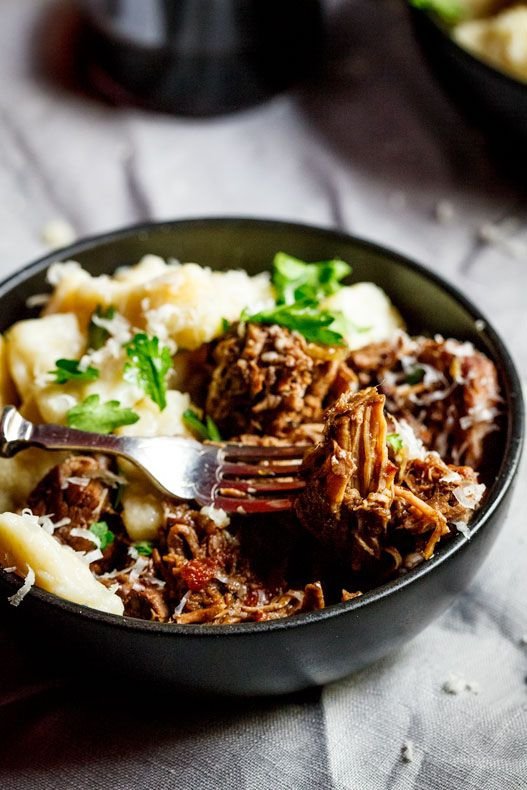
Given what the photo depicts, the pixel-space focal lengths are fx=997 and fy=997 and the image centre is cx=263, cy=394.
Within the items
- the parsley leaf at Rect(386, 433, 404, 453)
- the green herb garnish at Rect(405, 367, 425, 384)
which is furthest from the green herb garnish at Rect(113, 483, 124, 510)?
the green herb garnish at Rect(405, 367, 425, 384)

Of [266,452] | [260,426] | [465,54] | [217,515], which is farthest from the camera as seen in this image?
[465,54]

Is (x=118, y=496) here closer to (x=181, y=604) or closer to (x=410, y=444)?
(x=181, y=604)

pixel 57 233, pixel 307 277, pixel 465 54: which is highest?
pixel 465 54

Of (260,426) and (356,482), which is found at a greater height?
(356,482)

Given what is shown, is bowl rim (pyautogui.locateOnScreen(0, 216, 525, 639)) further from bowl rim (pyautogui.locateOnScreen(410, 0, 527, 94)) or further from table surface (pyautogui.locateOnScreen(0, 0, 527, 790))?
bowl rim (pyautogui.locateOnScreen(410, 0, 527, 94))

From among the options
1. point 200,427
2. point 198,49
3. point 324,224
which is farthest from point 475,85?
point 200,427

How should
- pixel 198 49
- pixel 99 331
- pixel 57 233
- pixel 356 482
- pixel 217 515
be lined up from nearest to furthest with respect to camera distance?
pixel 356 482
pixel 217 515
pixel 99 331
pixel 57 233
pixel 198 49
